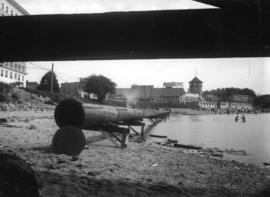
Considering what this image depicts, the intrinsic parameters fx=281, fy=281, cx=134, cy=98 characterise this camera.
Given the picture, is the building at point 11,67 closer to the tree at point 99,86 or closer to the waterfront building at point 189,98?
the tree at point 99,86

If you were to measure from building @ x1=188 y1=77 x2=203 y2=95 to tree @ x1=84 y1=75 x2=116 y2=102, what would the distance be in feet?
334

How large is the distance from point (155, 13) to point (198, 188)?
445cm

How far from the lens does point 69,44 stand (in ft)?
10.3

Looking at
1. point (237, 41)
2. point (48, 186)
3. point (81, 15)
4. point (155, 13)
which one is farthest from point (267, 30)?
point (48, 186)

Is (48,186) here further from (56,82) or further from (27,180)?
(56,82)

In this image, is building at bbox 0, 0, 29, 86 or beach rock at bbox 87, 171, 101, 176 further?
building at bbox 0, 0, 29, 86

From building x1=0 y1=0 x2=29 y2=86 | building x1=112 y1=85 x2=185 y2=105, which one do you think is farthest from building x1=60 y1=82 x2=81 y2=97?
building x1=112 y1=85 x2=185 y2=105

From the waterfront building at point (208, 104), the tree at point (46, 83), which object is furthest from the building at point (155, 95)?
the tree at point (46, 83)

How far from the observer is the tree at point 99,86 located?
82.3 meters

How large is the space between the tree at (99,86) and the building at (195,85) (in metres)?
102

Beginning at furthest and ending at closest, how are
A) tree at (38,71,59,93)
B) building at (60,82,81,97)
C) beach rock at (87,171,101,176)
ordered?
1. building at (60,82,81,97)
2. tree at (38,71,59,93)
3. beach rock at (87,171,101,176)

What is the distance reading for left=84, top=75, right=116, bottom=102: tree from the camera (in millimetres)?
82312

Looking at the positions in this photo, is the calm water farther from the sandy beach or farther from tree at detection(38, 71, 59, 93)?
tree at detection(38, 71, 59, 93)

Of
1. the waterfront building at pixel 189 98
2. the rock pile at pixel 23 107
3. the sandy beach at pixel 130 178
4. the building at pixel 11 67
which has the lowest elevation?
the sandy beach at pixel 130 178
